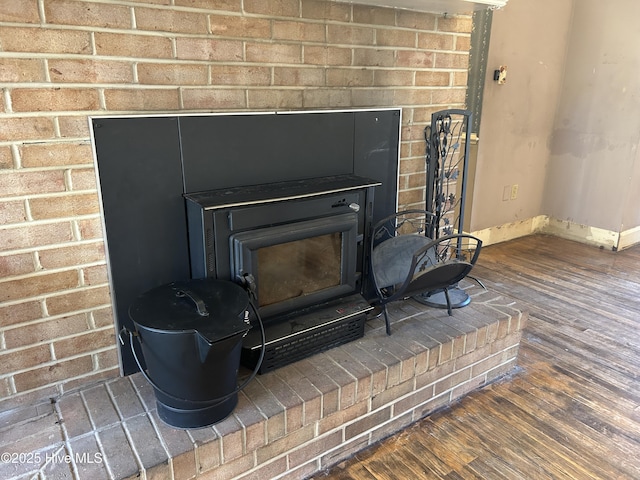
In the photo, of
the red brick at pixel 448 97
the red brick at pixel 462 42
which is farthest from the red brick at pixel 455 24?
the red brick at pixel 448 97

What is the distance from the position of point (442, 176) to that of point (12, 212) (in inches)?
66.1

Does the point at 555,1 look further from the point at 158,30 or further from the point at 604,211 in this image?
the point at 158,30

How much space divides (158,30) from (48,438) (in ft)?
4.15

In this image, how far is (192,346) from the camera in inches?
51.6

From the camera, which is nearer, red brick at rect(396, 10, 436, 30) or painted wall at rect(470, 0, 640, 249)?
red brick at rect(396, 10, 436, 30)

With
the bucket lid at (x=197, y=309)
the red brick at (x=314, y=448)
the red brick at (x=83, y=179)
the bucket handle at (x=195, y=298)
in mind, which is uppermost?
the red brick at (x=83, y=179)

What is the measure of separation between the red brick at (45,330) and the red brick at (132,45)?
0.84 m

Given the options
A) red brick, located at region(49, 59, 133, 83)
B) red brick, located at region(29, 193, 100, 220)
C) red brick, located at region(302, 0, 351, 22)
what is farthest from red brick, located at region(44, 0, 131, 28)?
red brick, located at region(302, 0, 351, 22)

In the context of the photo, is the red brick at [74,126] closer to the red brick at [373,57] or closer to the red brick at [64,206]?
the red brick at [64,206]

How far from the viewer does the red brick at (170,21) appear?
151 cm

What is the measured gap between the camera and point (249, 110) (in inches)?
70.1

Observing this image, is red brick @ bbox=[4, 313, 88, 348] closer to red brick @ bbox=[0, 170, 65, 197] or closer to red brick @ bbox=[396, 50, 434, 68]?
red brick @ bbox=[0, 170, 65, 197]

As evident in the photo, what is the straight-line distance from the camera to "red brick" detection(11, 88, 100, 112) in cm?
139

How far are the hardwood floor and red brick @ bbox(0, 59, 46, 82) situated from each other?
152 centimetres
